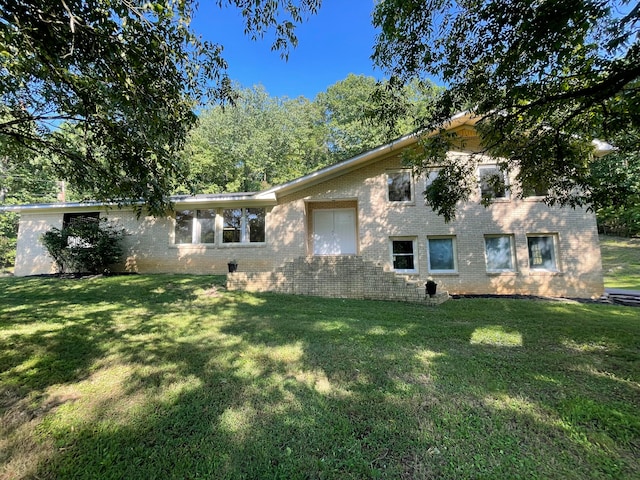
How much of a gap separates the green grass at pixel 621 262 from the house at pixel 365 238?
18.5 ft

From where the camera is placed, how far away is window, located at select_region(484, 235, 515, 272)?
35.3 feet

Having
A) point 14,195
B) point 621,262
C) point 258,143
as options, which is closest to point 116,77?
point 258,143

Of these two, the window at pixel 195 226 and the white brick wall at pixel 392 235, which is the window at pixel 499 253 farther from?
the window at pixel 195 226

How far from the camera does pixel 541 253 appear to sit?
1073 cm

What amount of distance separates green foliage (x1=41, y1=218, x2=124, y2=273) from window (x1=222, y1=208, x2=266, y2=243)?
4551mm

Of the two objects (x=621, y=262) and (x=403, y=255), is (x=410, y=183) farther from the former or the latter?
(x=621, y=262)

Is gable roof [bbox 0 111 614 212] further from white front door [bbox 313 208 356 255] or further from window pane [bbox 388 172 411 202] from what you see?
white front door [bbox 313 208 356 255]

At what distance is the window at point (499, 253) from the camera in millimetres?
10758

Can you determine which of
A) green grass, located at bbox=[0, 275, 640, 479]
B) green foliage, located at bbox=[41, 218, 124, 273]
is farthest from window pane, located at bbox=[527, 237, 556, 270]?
green foliage, located at bbox=[41, 218, 124, 273]

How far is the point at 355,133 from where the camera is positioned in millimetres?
22641

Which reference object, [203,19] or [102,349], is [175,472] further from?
[203,19]

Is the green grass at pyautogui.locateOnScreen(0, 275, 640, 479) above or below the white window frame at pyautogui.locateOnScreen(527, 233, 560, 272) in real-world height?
below

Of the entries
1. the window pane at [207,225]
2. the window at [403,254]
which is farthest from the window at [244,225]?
the window at [403,254]

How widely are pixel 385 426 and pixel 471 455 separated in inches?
26.2
